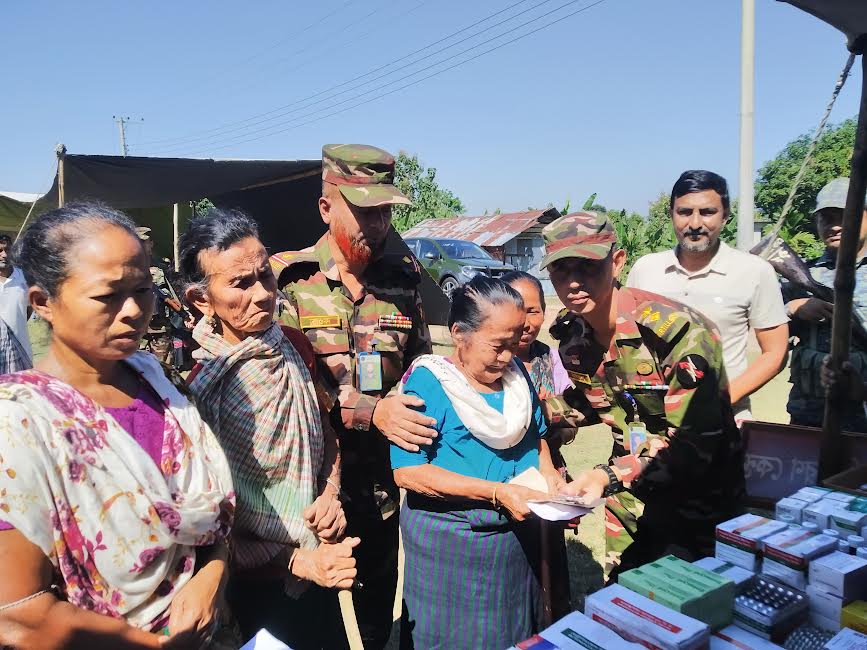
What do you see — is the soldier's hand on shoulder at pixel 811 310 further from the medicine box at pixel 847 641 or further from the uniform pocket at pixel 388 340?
the uniform pocket at pixel 388 340

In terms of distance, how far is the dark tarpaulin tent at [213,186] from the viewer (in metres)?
4.95

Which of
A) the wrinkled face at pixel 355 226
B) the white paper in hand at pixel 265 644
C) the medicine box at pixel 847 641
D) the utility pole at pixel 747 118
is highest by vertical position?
the utility pole at pixel 747 118

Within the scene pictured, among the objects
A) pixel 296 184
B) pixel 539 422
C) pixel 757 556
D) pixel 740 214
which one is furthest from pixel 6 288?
pixel 740 214

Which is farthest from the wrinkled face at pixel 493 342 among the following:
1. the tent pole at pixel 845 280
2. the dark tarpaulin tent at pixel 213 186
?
the dark tarpaulin tent at pixel 213 186

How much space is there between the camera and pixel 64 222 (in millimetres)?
1307

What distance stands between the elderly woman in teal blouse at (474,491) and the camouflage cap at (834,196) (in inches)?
80.2

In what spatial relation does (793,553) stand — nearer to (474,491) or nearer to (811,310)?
(474,491)

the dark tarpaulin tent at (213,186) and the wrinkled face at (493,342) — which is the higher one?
the dark tarpaulin tent at (213,186)

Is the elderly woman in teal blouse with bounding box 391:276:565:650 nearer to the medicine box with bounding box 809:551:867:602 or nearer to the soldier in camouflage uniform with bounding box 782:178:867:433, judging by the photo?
the medicine box with bounding box 809:551:867:602

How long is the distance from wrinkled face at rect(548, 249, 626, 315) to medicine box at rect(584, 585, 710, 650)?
1.03m

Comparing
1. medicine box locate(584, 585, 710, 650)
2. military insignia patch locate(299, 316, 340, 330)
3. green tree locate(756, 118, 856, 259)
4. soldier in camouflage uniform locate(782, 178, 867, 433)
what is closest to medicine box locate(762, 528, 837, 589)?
medicine box locate(584, 585, 710, 650)

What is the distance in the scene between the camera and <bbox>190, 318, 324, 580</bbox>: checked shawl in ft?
5.72

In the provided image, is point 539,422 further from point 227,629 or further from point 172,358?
point 172,358

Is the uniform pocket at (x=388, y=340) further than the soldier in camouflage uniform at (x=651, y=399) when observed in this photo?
Yes
